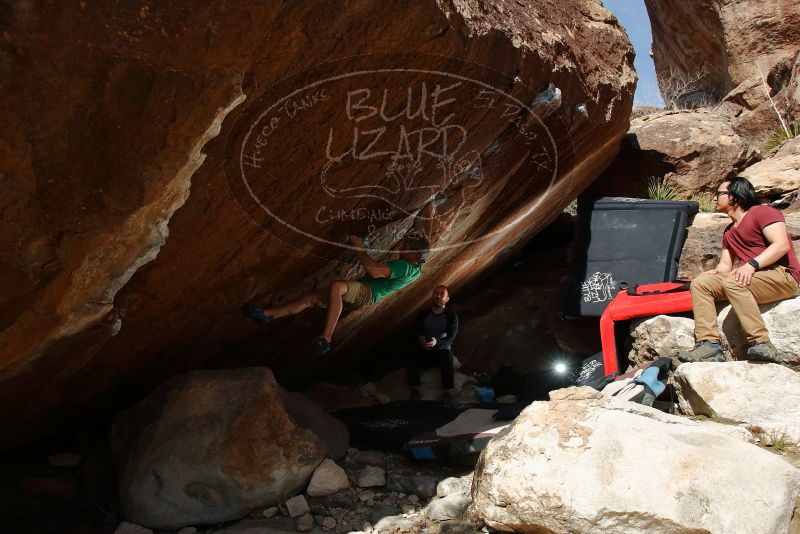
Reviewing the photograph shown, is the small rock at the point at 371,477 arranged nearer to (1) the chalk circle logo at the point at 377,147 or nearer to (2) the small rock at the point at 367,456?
(2) the small rock at the point at 367,456

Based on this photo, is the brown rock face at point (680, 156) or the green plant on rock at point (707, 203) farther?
the brown rock face at point (680, 156)

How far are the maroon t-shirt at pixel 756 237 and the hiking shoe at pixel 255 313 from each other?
122 inches

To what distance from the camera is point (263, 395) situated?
12.5 feet

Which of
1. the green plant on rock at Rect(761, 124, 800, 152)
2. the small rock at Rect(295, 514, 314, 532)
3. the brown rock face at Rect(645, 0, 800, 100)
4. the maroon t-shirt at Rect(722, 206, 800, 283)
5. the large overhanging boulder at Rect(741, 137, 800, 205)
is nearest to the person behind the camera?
the small rock at Rect(295, 514, 314, 532)

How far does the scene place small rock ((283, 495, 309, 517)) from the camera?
358 centimetres

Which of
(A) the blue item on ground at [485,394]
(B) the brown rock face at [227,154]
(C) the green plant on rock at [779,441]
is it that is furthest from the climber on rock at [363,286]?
(C) the green plant on rock at [779,441]

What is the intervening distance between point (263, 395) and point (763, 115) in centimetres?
740

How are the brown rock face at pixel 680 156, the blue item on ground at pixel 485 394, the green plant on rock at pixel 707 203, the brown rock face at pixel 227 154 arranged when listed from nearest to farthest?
the brown rock face at pixel 227 154 → the blue item on ground at pixel 485 394 → the green plant on rock at pixel 707 203 → the brown rock face at pixel 680 156

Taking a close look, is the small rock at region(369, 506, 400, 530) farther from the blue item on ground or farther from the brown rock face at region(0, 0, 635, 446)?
the blue item on ground

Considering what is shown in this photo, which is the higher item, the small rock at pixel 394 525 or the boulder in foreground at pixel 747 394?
the boulder in foreground at pixel 747 394

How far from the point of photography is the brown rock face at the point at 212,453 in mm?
3576

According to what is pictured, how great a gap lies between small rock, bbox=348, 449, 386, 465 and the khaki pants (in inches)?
87.3

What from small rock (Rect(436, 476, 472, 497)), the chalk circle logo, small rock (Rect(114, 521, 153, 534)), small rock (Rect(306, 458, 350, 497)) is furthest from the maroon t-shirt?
small rock (Rect(114, 521, 153, 534))

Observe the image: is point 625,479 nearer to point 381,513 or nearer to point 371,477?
point 381,513
